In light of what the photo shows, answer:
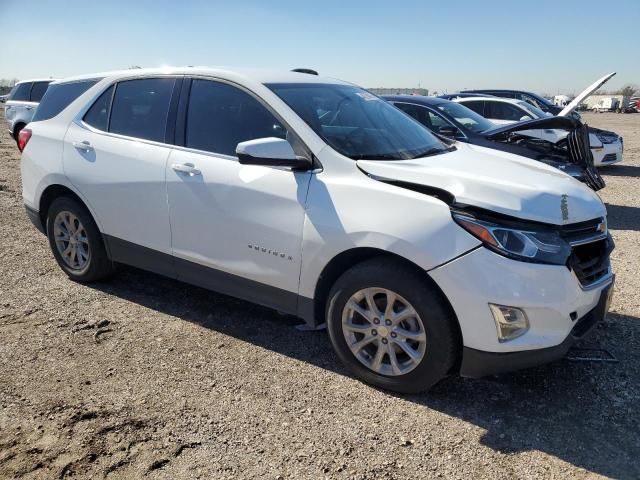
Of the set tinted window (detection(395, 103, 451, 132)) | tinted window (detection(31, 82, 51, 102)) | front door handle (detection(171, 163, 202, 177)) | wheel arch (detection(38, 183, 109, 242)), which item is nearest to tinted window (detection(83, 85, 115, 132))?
wheel arch (detection(38, 183, 109, 242))

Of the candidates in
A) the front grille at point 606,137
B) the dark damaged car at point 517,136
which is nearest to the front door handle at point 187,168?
the dark damaged car at point 517,136

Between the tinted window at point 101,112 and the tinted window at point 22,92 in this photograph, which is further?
the tinted window at point 22,92

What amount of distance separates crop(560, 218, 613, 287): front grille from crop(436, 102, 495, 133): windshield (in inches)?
176

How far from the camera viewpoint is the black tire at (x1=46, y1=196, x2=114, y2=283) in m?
4.32

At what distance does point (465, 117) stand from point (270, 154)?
5427 mm

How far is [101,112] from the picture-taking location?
14.0ft

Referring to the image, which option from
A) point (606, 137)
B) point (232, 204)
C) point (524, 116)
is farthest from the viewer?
point (606, 137)

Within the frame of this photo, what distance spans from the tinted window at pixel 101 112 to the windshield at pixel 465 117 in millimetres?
4857

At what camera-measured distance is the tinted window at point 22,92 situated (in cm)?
1392

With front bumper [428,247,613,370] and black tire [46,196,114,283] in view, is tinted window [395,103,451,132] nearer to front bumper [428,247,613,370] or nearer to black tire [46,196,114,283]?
black tire [46,196,114,283]

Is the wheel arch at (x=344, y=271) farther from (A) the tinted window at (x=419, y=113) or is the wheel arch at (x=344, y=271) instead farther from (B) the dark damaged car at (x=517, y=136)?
(A) the tinted window at (x=419, y=113)

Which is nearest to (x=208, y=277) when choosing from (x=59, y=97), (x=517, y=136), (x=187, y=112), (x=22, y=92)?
(x=187, y=112)

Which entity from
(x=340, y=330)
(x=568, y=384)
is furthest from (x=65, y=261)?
(x=568, y=384)

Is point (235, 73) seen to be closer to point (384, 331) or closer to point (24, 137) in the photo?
point (384, 331)
